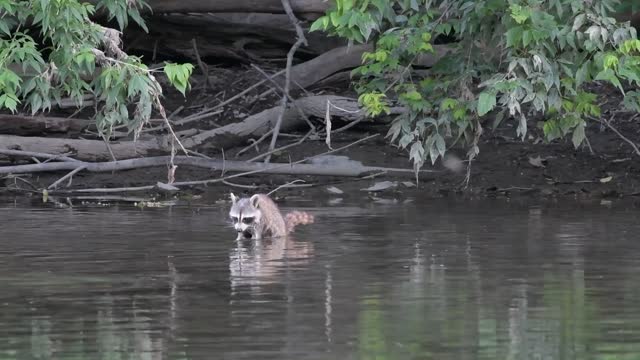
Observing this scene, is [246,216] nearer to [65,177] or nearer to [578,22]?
[578,22]

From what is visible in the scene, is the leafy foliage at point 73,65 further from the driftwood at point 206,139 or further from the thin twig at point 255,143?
the thin twig at point 255,143

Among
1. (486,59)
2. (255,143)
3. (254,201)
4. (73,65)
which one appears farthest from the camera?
(255,143)

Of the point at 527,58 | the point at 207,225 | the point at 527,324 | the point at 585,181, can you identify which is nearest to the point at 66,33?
the point at 207,225

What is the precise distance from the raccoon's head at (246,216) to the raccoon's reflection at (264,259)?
0.14 metres

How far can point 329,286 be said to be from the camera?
502 inches

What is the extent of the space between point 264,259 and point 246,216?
1.74 metres

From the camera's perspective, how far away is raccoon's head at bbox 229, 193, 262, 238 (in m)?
16.4

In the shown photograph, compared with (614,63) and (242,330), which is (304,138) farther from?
(242,330)

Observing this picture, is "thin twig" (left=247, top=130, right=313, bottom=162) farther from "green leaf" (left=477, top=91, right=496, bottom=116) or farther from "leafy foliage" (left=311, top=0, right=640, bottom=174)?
"green leaf" (left=477, top=91, right=496, bottom=116)

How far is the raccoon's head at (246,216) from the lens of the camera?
1638cm

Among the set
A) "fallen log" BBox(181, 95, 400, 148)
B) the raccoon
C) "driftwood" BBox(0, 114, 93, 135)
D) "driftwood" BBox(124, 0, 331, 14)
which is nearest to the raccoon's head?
the raccoon

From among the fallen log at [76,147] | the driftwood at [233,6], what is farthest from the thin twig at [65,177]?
the driftwood at [233,6]

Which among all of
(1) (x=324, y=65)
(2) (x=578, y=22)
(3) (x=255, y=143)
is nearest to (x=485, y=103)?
(2) (x=578, y=22)

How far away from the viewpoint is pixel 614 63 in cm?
1594
